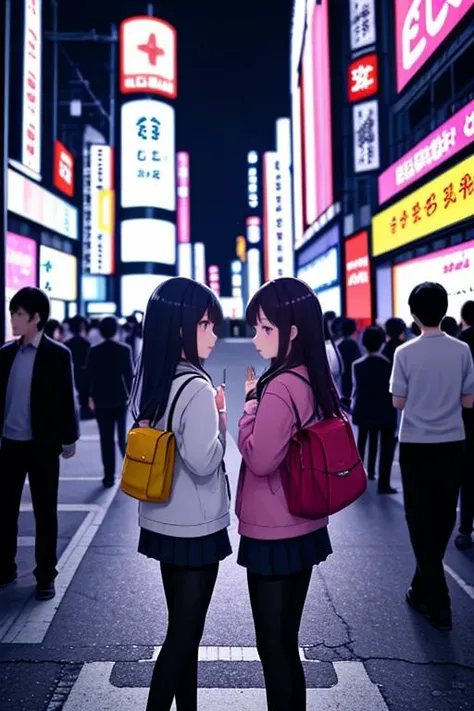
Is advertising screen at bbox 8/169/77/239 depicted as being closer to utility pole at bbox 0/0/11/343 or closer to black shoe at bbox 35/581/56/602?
utility pole at bbox 0/0/11/343

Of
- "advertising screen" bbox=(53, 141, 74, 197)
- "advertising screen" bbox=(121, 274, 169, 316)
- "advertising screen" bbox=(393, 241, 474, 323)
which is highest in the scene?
"advertising screen" bbox=(53, 141, 74, 197)

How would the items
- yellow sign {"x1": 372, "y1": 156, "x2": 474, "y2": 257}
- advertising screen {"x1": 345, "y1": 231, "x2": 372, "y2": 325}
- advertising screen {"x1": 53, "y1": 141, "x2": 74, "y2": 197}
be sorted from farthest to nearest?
advertising screen {"x1": 53, "y1": 141, "x2": 74, "y2": 197} → advertising screen {"x1": 345, "y1": 231, "x2": 372, "y2": 325} → yellow sign {"x1": 372, "y1": 156, "x2": 474, "y2": 257}

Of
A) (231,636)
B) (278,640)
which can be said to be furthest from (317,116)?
(278,640)

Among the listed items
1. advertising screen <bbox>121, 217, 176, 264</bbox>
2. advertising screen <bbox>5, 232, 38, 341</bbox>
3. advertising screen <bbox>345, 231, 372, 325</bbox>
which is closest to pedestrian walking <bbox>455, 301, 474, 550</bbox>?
advertising screen <bbox>345, 231, 372, 325</bbox>

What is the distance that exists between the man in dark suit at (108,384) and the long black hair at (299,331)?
19.7 ft

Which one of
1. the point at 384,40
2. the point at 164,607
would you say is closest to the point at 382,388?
the point at 164,607

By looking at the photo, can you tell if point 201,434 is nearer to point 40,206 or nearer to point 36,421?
point 36,421

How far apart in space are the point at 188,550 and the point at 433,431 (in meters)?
2.16

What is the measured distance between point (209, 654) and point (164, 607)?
0.75m

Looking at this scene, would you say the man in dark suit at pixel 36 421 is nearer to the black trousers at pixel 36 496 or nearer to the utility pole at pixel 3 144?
the black trousers at pixel 36 496

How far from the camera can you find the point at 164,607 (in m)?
4.41

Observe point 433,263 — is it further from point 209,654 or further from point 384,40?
point 209,654

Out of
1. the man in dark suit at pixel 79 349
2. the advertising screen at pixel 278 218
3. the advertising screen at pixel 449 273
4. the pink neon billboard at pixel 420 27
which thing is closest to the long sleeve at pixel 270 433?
the advertising screen at pixel 449 273

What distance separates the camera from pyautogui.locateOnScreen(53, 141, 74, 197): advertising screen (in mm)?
30889
